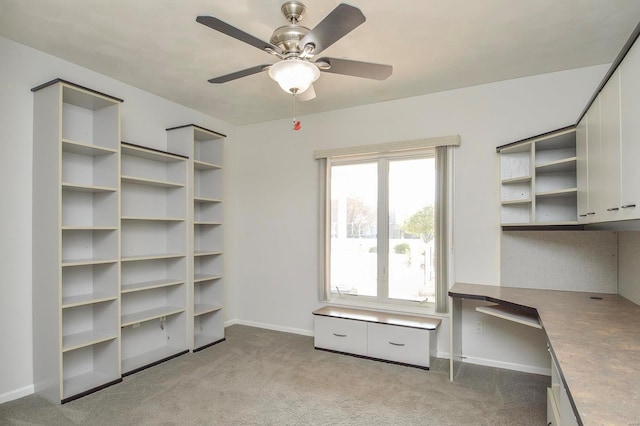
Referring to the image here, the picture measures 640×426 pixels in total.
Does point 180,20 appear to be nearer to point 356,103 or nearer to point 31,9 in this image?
point 31,9

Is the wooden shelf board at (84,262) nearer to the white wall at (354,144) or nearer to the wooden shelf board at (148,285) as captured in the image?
the wooden shelf board at (148,285)

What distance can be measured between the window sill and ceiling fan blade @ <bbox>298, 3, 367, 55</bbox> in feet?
9.26

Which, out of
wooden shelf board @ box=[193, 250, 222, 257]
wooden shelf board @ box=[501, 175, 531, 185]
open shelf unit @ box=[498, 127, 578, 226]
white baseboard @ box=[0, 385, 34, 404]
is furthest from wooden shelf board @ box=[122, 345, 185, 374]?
wooden shelf board @ box=[501, 175, 531, 185]

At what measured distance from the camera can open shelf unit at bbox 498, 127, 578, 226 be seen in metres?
2.89

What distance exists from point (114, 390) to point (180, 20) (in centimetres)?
283

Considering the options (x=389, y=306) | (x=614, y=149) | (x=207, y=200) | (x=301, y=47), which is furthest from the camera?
(x=207, y=200)

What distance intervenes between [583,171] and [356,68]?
174 cm

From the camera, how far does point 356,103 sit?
401cm

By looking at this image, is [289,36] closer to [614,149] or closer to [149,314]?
[614,149]

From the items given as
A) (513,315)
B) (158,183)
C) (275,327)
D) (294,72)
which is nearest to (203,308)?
(275,327)

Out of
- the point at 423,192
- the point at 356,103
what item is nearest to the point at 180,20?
the point at 356,103

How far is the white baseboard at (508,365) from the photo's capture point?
124 inches

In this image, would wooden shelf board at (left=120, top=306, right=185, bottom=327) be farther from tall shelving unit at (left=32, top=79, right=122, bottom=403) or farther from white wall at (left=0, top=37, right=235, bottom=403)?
white wall at (left=0, top=37, right=235, bottom=403)

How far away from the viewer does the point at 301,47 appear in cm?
195
